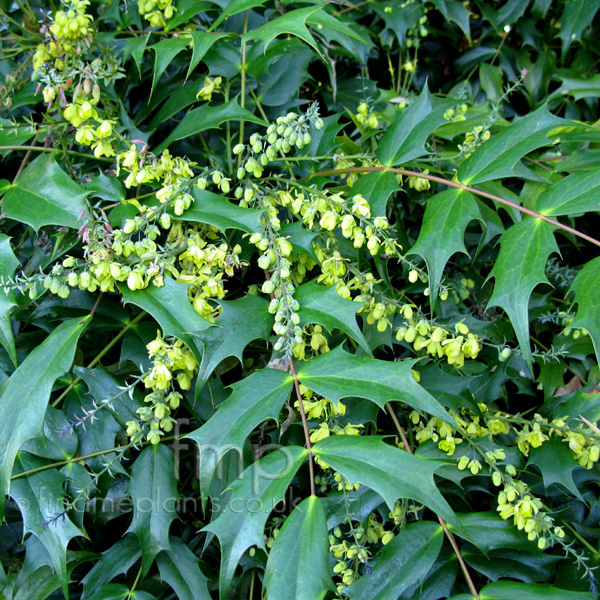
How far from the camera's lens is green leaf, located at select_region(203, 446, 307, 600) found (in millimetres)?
961

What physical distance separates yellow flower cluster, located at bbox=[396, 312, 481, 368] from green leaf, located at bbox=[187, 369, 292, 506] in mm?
289

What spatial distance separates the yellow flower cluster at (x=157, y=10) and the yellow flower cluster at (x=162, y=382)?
853 millimetres

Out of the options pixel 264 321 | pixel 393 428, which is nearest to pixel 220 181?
pixel 264 321

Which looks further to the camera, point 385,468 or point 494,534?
point 494,534

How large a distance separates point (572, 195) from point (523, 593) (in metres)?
0.83

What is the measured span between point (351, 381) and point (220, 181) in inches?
21.9

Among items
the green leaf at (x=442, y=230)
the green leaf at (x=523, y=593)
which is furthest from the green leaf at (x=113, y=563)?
the green leaf at (x=442, y=230)

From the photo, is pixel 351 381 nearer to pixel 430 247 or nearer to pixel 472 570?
pixel 430 247

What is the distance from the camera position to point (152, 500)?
1.22m

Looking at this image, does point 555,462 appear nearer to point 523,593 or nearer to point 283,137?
point 523,593

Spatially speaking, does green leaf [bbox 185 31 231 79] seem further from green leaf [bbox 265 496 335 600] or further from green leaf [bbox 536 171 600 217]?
green leaf [bbox 265 496 335 600]

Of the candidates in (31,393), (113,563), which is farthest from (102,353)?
(113,563)

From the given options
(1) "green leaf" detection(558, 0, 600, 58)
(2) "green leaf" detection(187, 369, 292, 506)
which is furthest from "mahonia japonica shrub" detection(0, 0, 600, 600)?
(1) "green leaf" detection(558, 0, 600, 58)

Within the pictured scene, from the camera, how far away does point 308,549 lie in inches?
37.4
